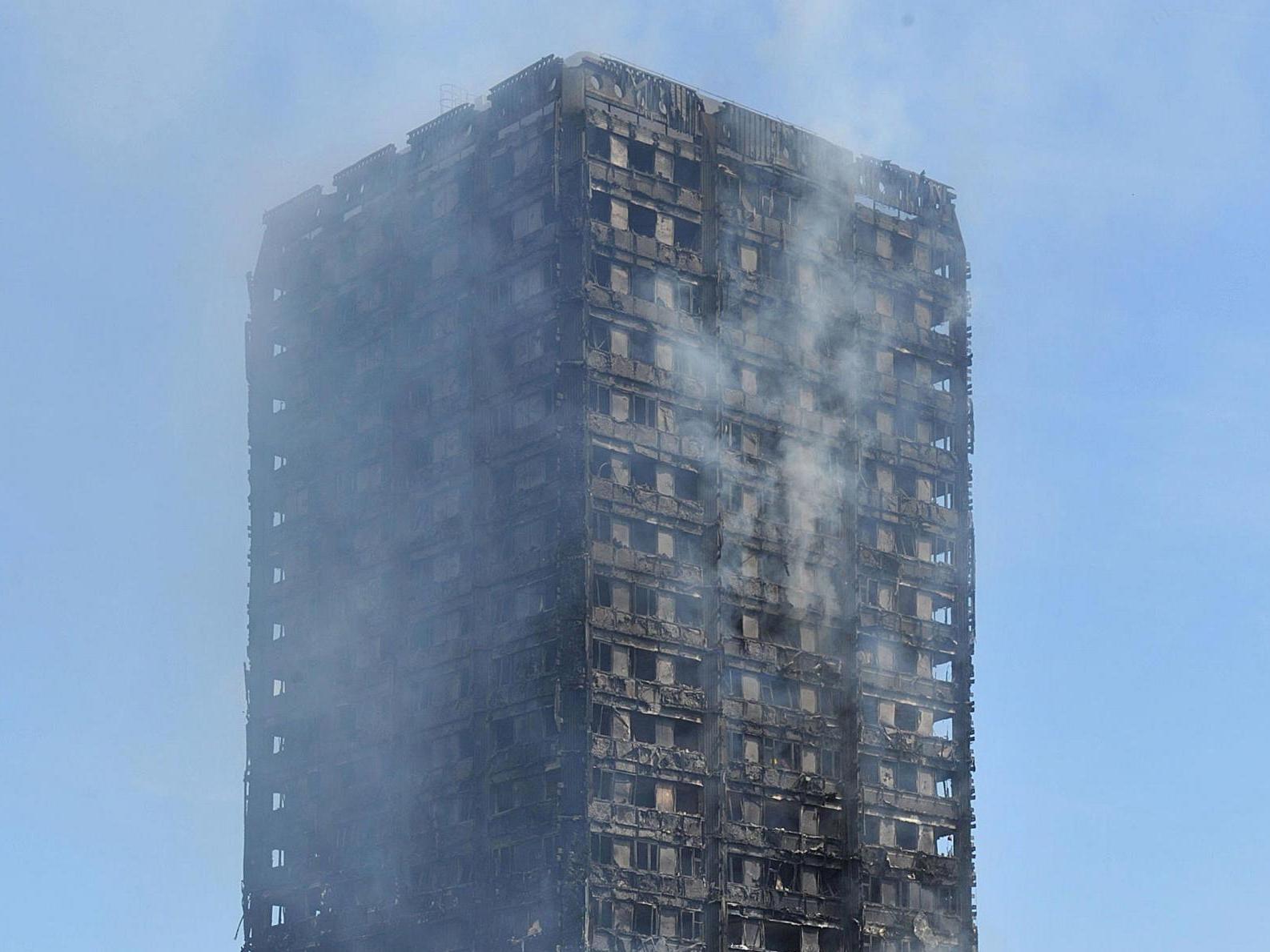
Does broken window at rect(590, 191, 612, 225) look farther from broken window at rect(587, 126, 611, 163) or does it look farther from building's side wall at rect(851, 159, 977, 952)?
building's side wall at rect(851, 159, 977, 952)

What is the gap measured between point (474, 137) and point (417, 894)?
1903 inches

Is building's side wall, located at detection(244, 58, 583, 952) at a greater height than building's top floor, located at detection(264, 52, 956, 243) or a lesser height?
lesser

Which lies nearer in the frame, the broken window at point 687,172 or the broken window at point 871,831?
the broken window at point 687,172

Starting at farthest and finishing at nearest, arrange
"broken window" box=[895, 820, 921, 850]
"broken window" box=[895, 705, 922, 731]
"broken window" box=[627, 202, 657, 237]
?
"broken window" box=[895, 705, 922, 731]
"broken window" box=[895, 820, 921, 850]
"broken window" box=[627, 202, 657, 237]

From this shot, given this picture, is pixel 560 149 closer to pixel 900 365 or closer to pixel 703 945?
pixel 900 365

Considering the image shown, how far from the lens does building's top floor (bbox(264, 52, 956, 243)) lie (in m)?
162

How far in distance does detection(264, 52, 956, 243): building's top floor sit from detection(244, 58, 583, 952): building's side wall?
292 millimetres

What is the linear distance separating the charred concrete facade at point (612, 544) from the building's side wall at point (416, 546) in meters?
0.25

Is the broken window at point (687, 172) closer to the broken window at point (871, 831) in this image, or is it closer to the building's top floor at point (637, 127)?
the building's top floor at point (637, 127)

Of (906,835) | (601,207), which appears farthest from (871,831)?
(601,207)

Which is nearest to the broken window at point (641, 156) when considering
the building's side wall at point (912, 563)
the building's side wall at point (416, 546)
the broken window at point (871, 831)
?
the building's side wall at point (416, 546)

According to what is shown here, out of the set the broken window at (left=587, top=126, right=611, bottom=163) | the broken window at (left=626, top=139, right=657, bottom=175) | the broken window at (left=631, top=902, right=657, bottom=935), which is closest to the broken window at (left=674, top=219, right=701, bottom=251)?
the broken window at (left=626, top=139, right=657, bottom=175)

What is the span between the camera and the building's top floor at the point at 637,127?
161750mm

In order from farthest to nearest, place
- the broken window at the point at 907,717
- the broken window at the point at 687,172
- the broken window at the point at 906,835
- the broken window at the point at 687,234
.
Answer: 1. the broken window at the point at 907,717
2. the broken window at the point at 906,835
3. the broken window at the point at 687,172
4. the broken window at the point at 687,234
